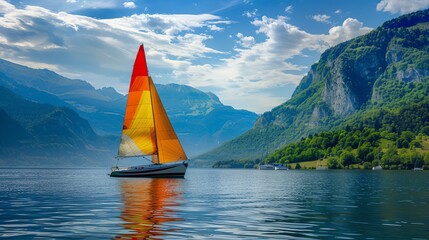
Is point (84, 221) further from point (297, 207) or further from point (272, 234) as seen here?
point (297, 207)

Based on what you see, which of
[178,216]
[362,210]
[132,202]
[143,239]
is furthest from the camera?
[132,202]

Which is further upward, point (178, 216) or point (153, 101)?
point (153, 101)

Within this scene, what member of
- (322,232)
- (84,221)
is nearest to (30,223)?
(84,221)

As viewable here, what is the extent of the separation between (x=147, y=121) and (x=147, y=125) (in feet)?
3.54

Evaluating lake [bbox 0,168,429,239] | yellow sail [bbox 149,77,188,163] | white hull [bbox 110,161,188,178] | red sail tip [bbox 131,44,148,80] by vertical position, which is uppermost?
red sail tip [bbox 131,44,148,80]

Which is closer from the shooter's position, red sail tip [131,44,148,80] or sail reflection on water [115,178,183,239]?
sail reflection on water [115,178,183,239]

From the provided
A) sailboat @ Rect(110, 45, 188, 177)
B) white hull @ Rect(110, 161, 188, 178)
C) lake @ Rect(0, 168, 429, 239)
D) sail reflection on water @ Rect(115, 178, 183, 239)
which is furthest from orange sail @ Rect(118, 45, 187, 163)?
lake @ Rect(0, 168, 429, 239)

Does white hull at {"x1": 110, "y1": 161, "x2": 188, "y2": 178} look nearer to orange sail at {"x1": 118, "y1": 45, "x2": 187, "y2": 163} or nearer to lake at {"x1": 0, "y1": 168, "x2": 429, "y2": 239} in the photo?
orange sail at {"x1": 118, "y1": 45, "x2": 187, "y2": 163}

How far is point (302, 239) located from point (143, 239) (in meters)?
10.3

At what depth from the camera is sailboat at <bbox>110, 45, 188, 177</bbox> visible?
131875 millimetres

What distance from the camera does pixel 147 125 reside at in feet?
434

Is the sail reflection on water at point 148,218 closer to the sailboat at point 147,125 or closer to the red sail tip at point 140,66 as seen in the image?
the sailboat at point 147,125

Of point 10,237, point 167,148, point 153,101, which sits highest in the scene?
point 153,101

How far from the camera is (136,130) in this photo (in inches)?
5251
